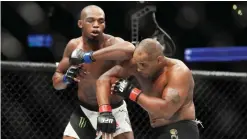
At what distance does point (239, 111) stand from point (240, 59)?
745mm

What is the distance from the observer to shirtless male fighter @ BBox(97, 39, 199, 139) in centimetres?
216

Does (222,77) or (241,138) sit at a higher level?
(222,77)

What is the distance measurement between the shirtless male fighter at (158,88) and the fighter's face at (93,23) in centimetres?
29

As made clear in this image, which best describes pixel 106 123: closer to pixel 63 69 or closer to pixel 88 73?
pixel 88 73

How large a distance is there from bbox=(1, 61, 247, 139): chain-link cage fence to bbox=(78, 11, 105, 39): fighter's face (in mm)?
743

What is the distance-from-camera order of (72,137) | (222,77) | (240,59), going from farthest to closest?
(240,59)
(222,77)
(72,137)

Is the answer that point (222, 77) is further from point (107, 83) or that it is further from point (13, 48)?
point (13, 48)

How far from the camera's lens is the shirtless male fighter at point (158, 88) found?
2.16m

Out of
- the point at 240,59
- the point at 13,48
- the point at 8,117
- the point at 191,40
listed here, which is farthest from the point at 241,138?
the point at 13,48

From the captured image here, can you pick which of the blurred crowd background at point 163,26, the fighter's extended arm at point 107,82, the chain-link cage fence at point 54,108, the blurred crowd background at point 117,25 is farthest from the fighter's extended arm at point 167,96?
the blurred crowd background at point 117,25

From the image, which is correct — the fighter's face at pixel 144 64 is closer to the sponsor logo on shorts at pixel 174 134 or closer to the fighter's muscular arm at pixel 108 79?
the fighter's muscular arm at pixel 108 79

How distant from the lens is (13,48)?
425 cm

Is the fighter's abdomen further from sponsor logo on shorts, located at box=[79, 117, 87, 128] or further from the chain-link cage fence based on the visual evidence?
the chain-link cage fence

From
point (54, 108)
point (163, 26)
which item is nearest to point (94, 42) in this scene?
point (54, 108)
